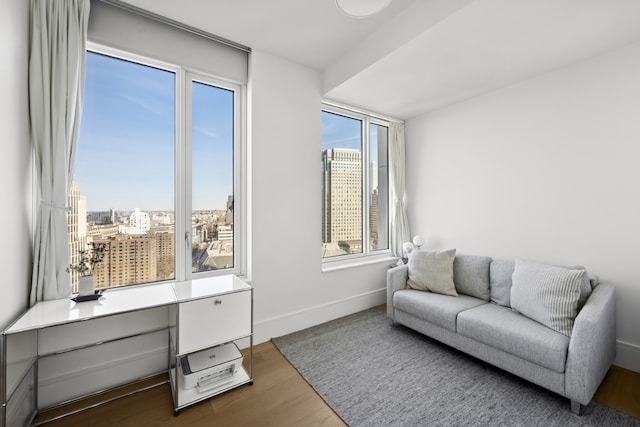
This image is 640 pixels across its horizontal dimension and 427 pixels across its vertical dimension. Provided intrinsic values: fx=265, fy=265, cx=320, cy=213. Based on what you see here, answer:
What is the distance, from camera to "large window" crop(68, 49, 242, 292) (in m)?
2.05

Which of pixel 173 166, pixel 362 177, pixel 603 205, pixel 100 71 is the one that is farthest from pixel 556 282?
pixel 100 71

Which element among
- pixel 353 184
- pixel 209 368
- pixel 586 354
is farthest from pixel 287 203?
pixel 586 354

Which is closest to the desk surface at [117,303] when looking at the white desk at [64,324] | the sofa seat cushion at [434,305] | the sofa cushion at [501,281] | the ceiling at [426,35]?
the white desk at [64,324]

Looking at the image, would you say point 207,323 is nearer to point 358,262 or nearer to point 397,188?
point 358,262

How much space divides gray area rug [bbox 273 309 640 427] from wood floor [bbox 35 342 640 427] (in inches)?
4.8

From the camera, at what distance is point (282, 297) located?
8.96ft

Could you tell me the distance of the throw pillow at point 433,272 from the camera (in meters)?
2.74

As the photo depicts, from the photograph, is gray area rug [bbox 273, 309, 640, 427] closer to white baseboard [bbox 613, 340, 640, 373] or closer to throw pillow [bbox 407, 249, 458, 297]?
throw pillow [bbox 407, 249, 458, 297]

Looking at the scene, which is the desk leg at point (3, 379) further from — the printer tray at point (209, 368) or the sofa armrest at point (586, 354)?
the sofa armrest at point (586, 354)

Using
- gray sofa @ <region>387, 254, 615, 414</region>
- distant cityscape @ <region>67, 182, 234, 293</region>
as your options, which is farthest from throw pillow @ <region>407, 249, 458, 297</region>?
distant cityscape @ <region>67, 182, 234, 293</region>

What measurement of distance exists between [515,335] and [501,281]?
74 cm

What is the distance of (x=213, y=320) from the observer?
1848mm

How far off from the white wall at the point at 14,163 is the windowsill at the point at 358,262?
2.36 meters

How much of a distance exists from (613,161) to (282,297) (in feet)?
10.3
